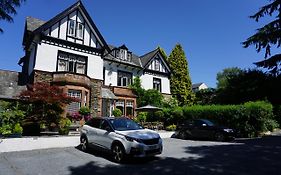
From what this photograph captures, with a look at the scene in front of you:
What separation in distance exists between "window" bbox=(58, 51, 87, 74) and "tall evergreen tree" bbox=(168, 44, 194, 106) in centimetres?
1660

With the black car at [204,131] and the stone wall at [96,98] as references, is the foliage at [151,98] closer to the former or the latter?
the stone wall at [96,98]

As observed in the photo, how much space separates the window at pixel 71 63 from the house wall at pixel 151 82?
9417 mm

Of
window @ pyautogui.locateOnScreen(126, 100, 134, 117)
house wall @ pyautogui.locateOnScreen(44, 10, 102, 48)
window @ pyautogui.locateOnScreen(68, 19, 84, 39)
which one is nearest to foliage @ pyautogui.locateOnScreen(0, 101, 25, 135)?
house wall @ pyautogui.locateOnScreen(44, 10, 102, 48)

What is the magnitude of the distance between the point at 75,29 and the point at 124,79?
8698mm

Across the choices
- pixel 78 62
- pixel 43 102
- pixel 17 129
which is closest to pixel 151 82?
pixel 78 62

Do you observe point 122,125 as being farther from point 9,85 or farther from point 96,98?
point 9,85

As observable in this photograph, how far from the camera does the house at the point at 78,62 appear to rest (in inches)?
794

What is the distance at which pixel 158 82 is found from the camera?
32094 millimetres

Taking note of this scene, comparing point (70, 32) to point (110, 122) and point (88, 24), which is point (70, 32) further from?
point (110, 122)

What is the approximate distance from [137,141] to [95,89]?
15.0m

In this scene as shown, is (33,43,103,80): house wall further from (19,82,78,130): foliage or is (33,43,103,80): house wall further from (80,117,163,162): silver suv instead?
(80,117,163,162): silver suv

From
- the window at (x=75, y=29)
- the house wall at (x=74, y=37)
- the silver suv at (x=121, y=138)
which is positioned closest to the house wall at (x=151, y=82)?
the house wall at (x=74, y=37)

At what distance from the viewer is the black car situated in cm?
1545

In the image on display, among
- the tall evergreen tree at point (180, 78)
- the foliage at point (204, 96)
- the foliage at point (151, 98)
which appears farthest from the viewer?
the foliage at point (204, 96)
